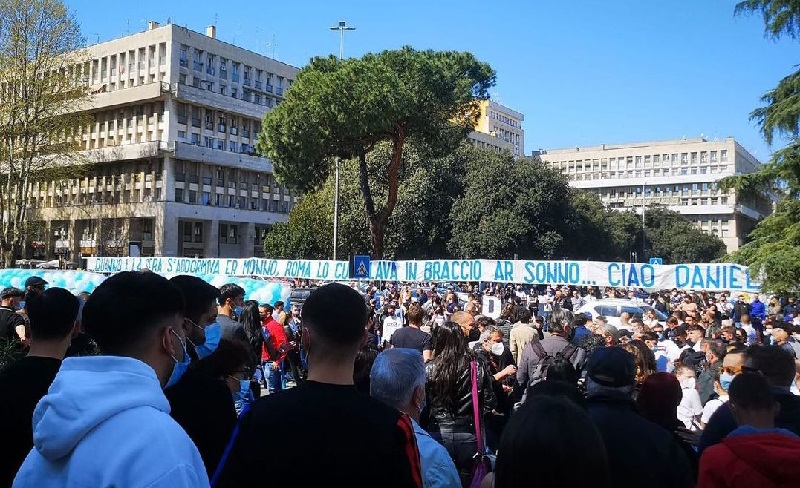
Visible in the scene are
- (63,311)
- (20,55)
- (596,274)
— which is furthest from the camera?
(20,55)

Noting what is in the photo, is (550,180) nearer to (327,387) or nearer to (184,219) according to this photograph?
(184,219)

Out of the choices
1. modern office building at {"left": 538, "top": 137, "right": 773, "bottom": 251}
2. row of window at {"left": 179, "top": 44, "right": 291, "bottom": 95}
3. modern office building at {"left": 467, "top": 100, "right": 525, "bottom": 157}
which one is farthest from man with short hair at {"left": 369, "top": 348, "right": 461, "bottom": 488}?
modern office building at {"left": 467, "top": 100, "right": 525, "bottom": 157}

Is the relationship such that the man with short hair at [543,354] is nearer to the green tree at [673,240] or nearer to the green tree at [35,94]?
the green tree at [35,94]

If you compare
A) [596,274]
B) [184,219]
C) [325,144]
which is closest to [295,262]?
[325,144]

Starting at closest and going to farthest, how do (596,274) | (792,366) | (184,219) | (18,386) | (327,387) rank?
(327,387), (18,386), (792,366), (596,274), (184,219)

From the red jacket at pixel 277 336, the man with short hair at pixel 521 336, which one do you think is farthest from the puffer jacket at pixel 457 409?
the red jacket at pixel 277 336

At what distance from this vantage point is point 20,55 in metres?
36.4

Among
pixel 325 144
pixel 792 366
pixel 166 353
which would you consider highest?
pixel 325 144

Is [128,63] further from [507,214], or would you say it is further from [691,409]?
[691,409]

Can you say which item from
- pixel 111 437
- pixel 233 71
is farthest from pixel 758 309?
pixel 233 71

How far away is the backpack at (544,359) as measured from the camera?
6.66 meters

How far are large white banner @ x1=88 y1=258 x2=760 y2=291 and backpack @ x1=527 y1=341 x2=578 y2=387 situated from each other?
8820mm

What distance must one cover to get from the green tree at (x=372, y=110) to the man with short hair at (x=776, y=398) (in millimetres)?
23036

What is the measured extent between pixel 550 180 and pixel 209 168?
33010 mm
